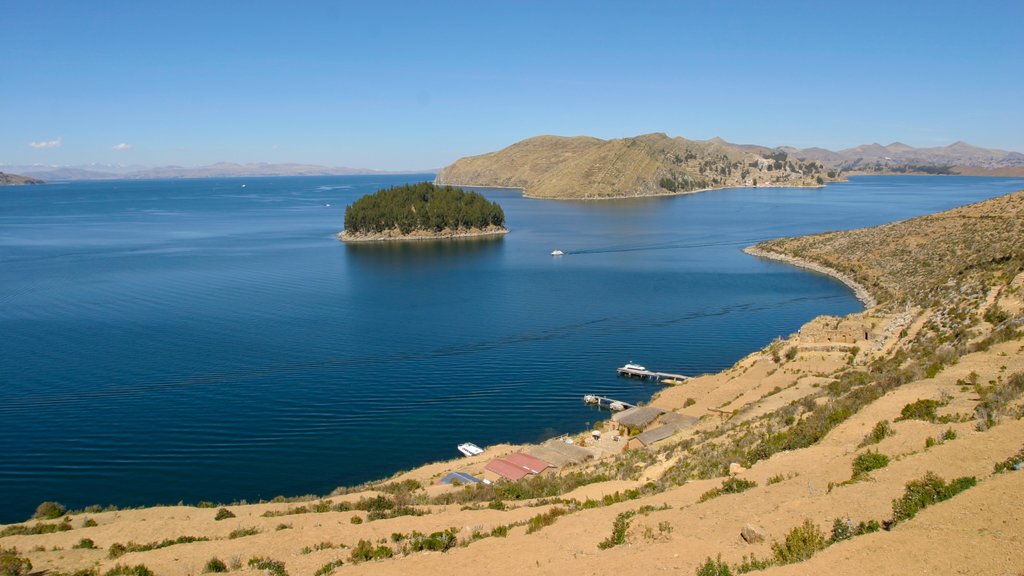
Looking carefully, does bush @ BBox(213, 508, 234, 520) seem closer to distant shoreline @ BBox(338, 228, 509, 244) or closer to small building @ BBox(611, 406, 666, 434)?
small building @ BBox(611, 406, 666, 434)

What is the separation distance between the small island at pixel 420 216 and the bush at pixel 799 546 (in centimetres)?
10829

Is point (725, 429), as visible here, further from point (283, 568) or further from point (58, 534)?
point (58, 534)

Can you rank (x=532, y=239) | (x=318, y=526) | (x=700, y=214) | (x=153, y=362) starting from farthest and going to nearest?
(x=700, y=214)
(x=532, y=239)
(x=153, y=362)
(x=318, y=526)

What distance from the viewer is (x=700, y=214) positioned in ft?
520

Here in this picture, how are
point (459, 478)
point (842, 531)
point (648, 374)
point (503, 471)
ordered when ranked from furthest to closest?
1. point (648, 374)
2. point (503, 471)
3. point (459, 478)
4. point (842, 531)

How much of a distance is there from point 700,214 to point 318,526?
150 metres

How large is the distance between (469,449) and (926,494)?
828 inches

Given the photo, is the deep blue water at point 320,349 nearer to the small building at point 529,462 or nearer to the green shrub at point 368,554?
the small building at point 529,462

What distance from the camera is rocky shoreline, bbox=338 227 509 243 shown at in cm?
11600

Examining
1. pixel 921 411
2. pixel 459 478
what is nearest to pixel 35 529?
pixel 459 478

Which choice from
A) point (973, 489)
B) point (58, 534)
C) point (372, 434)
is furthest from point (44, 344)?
point (973, 489)

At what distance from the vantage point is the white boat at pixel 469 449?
30.0 m

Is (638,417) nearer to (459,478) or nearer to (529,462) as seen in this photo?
(529,462)

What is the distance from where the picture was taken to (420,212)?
121 metres
